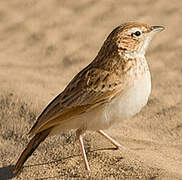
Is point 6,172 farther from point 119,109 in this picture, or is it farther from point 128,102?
point 128,102

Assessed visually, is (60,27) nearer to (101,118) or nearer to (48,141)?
(48,141)

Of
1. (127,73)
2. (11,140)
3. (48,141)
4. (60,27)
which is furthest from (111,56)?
(60,27)

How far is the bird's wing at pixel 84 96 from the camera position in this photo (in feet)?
16.3

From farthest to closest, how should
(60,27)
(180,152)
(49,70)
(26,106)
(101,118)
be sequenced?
(60,27) → (49,70) → (26,106) → (180,152) → (101,118)

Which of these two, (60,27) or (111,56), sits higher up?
(111,56)

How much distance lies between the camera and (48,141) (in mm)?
6203

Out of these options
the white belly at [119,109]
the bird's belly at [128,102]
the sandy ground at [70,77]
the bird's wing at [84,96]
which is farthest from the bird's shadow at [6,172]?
the bird's belly at [128,102]

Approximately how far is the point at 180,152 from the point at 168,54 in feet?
13.0

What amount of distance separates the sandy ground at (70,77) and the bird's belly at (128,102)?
2.12 ft

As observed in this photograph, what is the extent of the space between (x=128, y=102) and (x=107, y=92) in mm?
245

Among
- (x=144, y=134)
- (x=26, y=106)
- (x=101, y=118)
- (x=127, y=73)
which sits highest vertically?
(x=127, y=73)

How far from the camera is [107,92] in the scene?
497 cm

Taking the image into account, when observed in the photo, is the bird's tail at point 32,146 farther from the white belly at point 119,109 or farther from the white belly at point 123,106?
the white belly at point 123,106

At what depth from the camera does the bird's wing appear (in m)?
4.98
